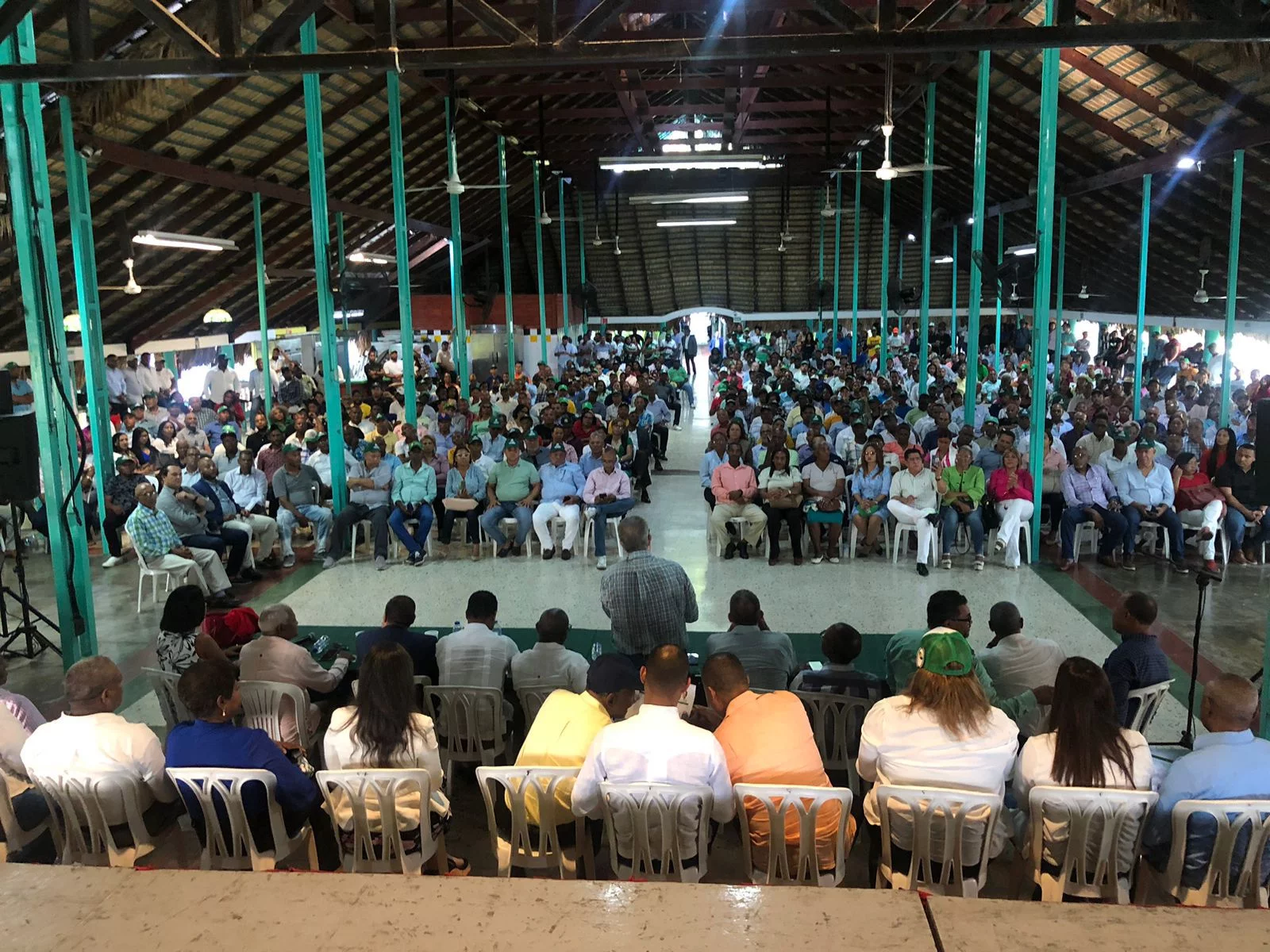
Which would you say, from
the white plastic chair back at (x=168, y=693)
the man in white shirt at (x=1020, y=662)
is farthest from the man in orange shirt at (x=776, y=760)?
the white plastic chair back at (x=168, y=693)

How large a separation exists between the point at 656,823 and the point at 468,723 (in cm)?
120

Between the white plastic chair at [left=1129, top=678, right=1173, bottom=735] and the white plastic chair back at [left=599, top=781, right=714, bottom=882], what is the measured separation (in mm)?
1968

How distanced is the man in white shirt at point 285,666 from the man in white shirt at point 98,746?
2.63ft

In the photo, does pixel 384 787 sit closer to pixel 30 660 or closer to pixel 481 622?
pixel 481 622

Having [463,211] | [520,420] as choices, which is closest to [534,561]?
[520,420]

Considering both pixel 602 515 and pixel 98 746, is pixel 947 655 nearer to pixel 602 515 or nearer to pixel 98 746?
pixel 98 746

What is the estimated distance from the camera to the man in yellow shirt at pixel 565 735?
9.86 feet

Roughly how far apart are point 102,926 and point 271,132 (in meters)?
12.9

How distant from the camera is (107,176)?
11.2 metres

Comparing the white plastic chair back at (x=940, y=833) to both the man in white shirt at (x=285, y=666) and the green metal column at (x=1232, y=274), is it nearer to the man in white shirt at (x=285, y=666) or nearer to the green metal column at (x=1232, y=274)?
the man in white shirt at (x=285, y=666)

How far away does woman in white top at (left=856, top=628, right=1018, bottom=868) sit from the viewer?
9.29 feet

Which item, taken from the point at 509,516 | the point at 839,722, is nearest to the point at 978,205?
the point at 509,516

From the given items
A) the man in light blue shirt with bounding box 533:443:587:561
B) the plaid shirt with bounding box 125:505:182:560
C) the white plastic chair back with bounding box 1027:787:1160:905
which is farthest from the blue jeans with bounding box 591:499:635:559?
the white plastic chair back with bounding box 1027:787:1160:905

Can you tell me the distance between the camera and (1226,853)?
2.66 meters
